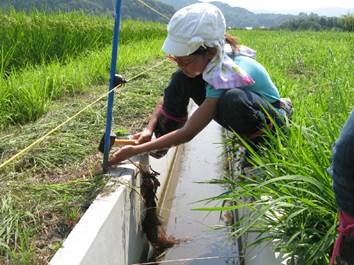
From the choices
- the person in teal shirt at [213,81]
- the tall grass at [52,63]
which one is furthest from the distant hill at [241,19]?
the person in teal shirt at [213,81]

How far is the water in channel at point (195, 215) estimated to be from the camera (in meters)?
2.53

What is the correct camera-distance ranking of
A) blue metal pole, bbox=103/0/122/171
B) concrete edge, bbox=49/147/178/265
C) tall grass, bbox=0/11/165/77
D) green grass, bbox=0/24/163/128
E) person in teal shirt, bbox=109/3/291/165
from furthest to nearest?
tall grass, bbox=0/11/165/77, green grass, bbox=0/24/163/128, person in teal shirt, bbox=109/3/291/165, blue metal pole, bbox=103/0/122/171, concrete edge, bbox=49/147/178/265

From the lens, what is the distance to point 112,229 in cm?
190

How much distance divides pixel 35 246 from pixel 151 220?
89 centimetres

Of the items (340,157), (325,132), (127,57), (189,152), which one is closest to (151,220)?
(325,132)

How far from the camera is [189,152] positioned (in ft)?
14.9

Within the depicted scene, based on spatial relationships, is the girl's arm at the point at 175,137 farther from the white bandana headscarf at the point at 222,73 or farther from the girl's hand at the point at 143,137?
the girl's hand at the point at 143,137

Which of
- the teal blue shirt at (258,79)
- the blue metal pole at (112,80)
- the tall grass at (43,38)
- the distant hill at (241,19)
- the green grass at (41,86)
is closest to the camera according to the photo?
the blue metal pole at (112,80)

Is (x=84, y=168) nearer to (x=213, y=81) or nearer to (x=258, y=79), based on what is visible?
(x=213, y=81)

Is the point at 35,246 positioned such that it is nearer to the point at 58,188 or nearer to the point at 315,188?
the point at 58,188

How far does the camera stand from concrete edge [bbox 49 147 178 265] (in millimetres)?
1574

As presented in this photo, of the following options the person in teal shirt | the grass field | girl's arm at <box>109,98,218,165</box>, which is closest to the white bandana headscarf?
the person in teal shirt

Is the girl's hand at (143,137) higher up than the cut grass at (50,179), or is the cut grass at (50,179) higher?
the girl's hand at (143,137)

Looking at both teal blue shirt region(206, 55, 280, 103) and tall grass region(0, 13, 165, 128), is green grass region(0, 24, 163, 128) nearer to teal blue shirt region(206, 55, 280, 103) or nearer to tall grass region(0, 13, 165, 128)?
tall grass region(0, 13, 165, 128)
